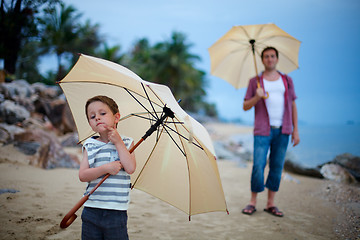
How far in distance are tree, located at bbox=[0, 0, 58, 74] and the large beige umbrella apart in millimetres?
8458

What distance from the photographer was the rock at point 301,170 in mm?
6618

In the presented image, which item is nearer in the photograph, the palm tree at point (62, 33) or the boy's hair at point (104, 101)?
the boy's hair at point (104, 101)

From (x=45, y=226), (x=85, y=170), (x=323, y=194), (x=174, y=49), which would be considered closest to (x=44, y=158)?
(x=45, y=226)

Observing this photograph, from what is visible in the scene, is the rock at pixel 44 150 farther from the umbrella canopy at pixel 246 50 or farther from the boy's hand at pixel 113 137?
the boy's hand at pixel 113 137

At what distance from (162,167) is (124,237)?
66 centimetres

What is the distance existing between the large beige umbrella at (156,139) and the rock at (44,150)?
11.8 ft

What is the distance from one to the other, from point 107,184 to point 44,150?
170 inches

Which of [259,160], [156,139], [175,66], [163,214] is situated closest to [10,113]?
[163,214]

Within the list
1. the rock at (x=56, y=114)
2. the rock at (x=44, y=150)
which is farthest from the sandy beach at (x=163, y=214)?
the rock at (x=56, y=114)

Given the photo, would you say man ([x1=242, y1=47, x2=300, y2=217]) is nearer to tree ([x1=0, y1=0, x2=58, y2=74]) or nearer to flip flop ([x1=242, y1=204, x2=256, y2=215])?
flip flop ([x1=242, y1=204, x2=256, y2=215])

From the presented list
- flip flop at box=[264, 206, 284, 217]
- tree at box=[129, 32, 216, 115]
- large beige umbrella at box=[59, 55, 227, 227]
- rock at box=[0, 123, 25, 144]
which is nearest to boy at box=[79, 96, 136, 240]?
large beige umbrella at box=[59, 55, 227, 227]

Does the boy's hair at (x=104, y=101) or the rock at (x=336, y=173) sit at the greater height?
the boy's hair at (x=104, y=101)

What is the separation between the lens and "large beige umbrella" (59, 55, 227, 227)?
6.99ft

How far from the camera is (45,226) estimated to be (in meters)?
2.83
